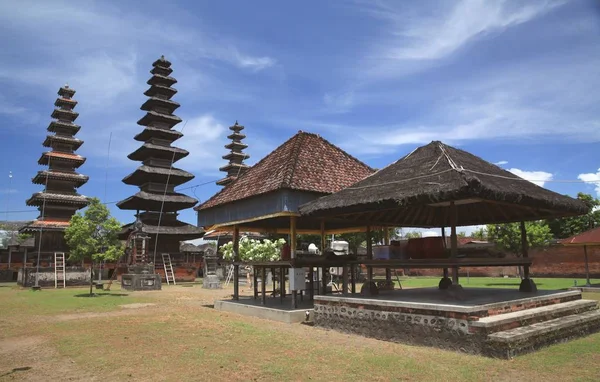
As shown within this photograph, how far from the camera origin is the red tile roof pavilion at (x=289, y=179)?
1192 centimetres

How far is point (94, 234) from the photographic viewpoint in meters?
21.1

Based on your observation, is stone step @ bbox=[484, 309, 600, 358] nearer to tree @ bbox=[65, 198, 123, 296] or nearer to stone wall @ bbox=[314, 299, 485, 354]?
stone wall @ bbox=[314, 299, 485, 354]

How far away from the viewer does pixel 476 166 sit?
959 centimetres

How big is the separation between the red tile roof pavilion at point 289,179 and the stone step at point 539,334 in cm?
608

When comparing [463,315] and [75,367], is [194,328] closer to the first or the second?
[75,367]

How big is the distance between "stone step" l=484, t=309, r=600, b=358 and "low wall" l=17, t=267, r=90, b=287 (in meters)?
30.2

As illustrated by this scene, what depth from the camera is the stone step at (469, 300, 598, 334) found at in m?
7.14

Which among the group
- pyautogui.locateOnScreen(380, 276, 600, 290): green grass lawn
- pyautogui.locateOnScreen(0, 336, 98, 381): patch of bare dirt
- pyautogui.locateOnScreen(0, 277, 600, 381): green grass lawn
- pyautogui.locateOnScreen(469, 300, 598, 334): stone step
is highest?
pyautogui.locateOnScreen(469, 300, 598, 334): stone step

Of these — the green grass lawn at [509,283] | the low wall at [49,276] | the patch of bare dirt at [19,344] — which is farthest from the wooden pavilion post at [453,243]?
the low wall at [49,276]

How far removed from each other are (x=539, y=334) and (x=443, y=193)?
295cm

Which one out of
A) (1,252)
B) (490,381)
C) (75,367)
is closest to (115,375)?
(75,367)

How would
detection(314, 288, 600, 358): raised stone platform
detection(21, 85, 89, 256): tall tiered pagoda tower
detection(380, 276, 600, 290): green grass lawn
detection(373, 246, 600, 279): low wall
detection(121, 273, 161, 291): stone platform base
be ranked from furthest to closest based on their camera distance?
detection(21, 85, 89, 256): tall tiered pagoda tower < detection(373, 246, 600, 279): low wall < detection(121, 273, 161, 291): stone platform base < detection(380, 276, 600, 290): green grass lawn < detection(314, 288, 600, 358): raised stone platform

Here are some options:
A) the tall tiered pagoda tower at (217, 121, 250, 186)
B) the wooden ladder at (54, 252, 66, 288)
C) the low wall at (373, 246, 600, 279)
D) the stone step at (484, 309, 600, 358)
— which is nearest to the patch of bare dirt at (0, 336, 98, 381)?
the stone step at (484, 309, 600, 358)

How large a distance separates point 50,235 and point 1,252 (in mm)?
9054
